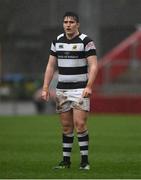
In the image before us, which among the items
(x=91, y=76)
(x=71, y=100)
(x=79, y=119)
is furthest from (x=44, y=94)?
(x=91, y=76)

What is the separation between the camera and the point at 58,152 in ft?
45.2

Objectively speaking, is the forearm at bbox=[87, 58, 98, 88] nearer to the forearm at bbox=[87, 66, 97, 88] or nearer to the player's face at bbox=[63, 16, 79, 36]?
the forearm at bbox=[87, 66, 97, 88]

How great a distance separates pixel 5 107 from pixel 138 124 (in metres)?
18.8

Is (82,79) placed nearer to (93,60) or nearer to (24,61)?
(93,60)

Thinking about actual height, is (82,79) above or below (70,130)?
above

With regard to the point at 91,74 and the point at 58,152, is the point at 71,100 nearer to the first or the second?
the point at 91,74

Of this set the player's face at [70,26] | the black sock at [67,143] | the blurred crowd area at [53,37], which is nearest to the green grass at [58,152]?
the black sock at [67,143]

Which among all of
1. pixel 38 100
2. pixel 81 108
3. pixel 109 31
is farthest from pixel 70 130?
pixel 109 31

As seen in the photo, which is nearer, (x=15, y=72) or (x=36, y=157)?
(x=36, y=157)

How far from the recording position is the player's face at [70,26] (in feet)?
35.5

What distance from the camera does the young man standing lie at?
10.8m

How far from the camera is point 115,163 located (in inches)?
469

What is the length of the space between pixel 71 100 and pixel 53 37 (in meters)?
24.9

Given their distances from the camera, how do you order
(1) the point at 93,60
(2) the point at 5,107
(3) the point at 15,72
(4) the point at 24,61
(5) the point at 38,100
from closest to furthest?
(1) the point at 93,60 < (5) the point at 38,100 < (2) the point at 5,107 < (4) the point at 24,61 < (3) the point at 15,72
